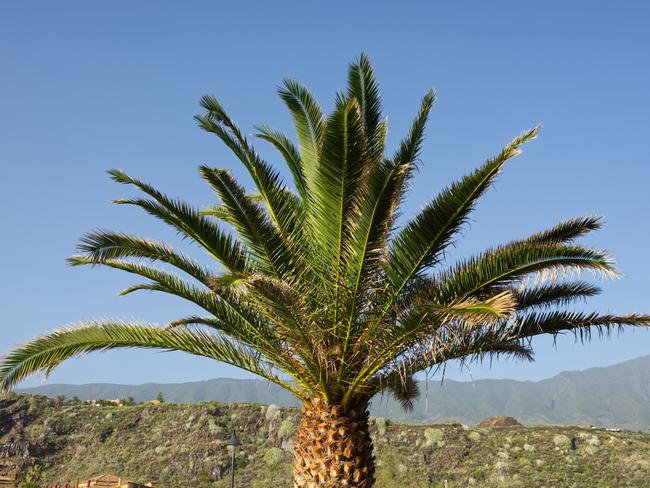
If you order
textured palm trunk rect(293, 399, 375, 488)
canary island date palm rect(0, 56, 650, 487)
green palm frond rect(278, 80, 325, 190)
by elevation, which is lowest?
Answer: textured palm trunk rect(293, 399, 375, 488)

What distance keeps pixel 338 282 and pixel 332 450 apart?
2461 millimetres

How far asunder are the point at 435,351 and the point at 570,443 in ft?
135

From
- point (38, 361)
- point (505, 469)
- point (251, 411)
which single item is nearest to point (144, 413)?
point (251, 411)

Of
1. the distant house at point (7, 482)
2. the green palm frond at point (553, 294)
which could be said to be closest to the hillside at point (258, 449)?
the distant house at point (7, 482)

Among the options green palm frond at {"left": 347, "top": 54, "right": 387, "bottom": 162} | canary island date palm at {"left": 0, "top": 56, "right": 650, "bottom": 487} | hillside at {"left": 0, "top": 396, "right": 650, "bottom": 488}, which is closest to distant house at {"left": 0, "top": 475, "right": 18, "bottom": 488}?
hillside at {"left": 0, "top": 396, "right": 650, "bottom": 488}

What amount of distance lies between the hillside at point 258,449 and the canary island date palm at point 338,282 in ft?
114

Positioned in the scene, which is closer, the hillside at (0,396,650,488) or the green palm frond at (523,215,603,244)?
the green palm frond at (523,215,603,244)

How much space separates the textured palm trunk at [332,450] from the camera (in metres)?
9.70

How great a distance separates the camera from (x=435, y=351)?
997 centimetres

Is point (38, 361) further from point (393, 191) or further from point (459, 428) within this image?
point (459, 428)

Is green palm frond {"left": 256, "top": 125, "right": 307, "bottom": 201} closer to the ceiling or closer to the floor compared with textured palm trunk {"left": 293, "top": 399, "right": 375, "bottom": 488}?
closer to the ceiling

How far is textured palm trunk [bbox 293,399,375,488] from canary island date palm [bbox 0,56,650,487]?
20mm

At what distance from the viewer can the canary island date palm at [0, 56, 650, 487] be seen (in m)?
8.77

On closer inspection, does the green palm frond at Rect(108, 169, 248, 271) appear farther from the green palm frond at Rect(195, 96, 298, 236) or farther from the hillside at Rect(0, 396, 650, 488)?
the hillside at Rect(0, 396, 650, 488)
